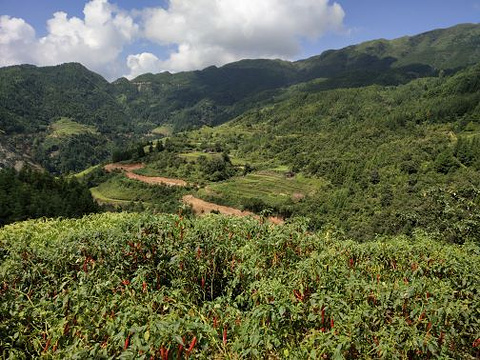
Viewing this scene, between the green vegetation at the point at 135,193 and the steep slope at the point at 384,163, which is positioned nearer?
the steep slope at the point at 384,163

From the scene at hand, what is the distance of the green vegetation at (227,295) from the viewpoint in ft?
17.5

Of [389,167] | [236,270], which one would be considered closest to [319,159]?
[389,167]

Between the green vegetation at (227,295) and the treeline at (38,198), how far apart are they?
43868mm

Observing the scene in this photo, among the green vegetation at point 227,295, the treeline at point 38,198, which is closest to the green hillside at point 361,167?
the treeline at point 38,198

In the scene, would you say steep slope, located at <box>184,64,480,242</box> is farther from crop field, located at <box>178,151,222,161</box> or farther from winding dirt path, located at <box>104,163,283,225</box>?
crop field, located at <box>178,151,222,161</box>

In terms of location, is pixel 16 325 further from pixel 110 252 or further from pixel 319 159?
pixel 319 159

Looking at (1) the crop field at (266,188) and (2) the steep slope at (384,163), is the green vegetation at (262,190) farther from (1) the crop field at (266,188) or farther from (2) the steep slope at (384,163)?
(2) the steep slope at (384,163)

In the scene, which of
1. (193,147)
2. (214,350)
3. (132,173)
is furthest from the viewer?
(193,147)

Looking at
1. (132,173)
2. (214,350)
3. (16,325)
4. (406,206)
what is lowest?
(406,206)

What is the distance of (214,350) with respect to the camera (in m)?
5.46

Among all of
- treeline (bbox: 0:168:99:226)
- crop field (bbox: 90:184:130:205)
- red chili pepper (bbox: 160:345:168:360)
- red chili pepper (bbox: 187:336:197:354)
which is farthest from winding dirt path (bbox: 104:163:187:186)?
red chili pepper (bbox: 160:345:168:360)

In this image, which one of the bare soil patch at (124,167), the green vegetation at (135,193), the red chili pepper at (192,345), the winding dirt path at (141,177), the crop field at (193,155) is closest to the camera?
the red chili pepper at (192,345)

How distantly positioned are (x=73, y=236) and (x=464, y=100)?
174m

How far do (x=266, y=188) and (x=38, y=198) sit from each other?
225 ft
